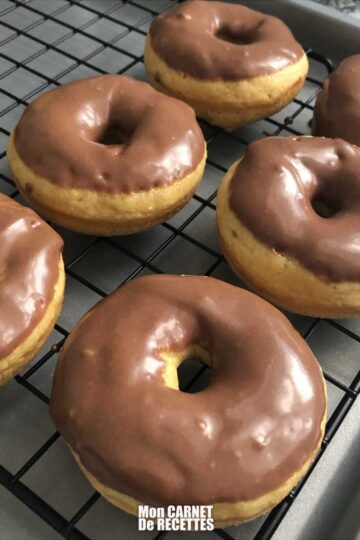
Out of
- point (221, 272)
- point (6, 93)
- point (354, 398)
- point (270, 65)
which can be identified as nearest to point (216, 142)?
point (270, 65)

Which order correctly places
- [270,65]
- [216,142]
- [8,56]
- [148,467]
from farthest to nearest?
[8,56]
[216,142]
[270,65]
[148,467]

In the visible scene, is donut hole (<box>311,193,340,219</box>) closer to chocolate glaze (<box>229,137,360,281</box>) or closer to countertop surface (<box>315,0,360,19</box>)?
chocolate glaze (<box>229,137,360,281</box>)

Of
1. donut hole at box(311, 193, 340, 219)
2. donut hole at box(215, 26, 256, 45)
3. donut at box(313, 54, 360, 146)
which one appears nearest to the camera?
donut hole at box(311, 193, 340, 219)

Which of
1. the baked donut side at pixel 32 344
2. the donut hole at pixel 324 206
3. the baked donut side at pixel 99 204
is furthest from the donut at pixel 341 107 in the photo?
the baked donut side at pixel 32 344

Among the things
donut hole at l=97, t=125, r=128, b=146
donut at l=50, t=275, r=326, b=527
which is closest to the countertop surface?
donut hole at l=97, t=125, r=128, b=146

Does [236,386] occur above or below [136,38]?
below

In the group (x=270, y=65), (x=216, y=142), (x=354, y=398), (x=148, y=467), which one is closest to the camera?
(x=148, y=467)

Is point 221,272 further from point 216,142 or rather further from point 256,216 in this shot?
point 216,142
